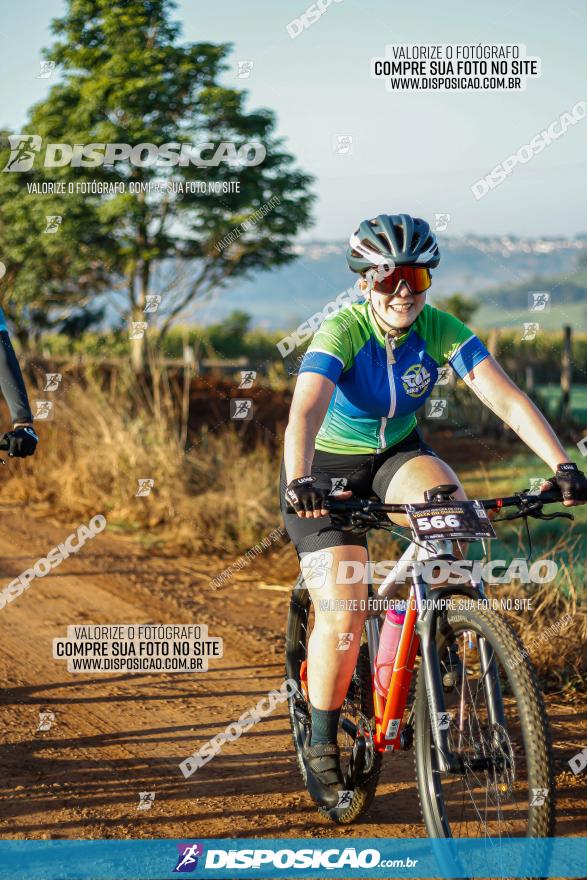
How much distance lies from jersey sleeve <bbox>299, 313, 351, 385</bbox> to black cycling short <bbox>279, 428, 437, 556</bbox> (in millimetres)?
438

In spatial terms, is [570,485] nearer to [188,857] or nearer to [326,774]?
[326,774]

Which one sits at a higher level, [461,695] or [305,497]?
[305,497]

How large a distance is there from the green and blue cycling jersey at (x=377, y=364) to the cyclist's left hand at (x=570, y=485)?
68 cm

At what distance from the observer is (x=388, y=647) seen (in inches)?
138

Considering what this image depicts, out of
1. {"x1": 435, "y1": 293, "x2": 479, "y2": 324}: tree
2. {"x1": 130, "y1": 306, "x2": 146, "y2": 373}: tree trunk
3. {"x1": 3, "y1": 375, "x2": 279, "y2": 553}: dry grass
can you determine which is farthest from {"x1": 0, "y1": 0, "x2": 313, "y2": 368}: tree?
{"x1": 435, "y1": 293, "x2": 479, "y2": 324}: tree

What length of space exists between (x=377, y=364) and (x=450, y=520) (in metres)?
0.84

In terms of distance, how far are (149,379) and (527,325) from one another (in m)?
4.90

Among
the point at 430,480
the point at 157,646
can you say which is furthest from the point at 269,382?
the point at 430,480

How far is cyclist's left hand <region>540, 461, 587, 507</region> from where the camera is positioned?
3.21m

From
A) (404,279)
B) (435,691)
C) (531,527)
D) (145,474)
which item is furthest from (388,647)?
(145,474)

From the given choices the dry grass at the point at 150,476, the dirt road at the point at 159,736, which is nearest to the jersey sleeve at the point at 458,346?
the dirt road at the point at 159,736

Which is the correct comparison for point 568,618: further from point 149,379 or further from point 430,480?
point 149,379

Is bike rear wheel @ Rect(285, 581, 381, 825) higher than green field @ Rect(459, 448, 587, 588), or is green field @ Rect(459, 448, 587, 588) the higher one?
green field @ Rect(459, 448, 587, 588)

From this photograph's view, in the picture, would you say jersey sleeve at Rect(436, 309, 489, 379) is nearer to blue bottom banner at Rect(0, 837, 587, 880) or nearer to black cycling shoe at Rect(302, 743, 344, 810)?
black cycling shoe at Rect(302, 743, 344, 810)
